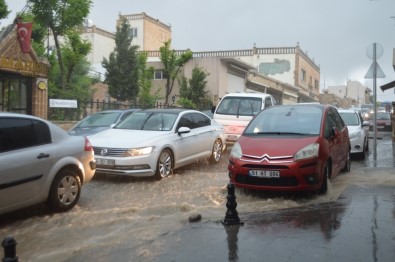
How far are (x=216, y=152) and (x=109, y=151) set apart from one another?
4.01 meters

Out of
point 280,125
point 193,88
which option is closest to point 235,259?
point 280,125

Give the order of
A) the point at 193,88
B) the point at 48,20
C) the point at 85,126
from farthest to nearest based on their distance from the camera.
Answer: the point at 193,88
the point at 48,20
the point at 85,126

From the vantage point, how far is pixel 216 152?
492 inches

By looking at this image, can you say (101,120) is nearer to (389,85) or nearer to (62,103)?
(62,103)

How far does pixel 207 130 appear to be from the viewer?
11.9 meters

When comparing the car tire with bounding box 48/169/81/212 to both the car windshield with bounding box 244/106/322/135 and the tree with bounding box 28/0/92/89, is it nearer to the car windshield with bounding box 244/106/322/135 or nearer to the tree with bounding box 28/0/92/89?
the car windshield with bounding box 244/106/322/135

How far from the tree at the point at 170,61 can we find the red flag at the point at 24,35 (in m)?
14.9

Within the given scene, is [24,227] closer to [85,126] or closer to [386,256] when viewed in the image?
[386,256]

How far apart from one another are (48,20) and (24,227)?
20218 mm

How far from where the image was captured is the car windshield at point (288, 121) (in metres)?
7.98

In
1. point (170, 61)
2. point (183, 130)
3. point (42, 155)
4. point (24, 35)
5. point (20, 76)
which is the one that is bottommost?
point (42, 155)

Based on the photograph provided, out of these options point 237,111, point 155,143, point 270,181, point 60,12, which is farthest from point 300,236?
point 60,12

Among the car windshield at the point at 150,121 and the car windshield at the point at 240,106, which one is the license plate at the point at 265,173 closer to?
the car windshield at the point at 150,121

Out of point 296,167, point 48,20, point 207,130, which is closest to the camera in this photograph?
point 296,167
